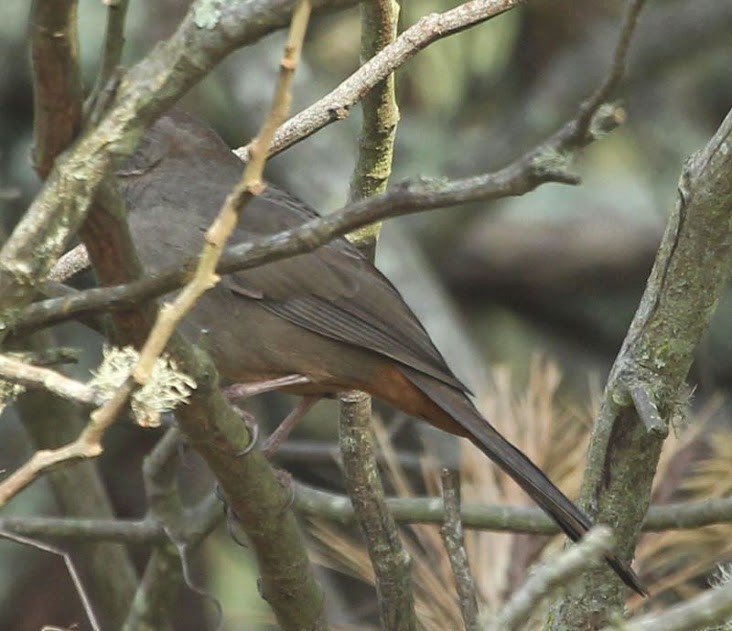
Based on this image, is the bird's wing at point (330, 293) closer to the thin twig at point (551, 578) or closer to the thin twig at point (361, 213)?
the thin twig at point (361, 213)

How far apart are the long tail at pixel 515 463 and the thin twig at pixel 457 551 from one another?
0.33 metres

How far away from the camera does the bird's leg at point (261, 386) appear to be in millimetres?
4230

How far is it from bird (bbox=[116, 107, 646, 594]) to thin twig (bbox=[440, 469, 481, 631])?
41.6 inches

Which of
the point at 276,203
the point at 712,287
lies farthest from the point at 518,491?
the point at 712,287

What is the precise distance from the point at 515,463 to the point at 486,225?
4.44 m

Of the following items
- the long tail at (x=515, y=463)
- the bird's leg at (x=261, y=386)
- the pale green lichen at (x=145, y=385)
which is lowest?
the pale green lichen at (x=145, y=385)

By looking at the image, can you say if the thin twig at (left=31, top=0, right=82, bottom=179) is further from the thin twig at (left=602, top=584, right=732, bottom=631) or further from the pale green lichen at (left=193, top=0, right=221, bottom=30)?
the thin twig at (left=602, top=584, right=732, bottom=631)

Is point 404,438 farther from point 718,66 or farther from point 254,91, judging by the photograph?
point 718,66

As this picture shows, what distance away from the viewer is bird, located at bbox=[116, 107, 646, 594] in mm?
4152

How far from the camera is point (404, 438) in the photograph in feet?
21.5

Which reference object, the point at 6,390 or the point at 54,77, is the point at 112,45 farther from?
the point at 6,390

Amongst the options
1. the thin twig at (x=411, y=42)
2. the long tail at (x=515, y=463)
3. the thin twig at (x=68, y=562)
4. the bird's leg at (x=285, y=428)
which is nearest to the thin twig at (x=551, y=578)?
the long tail at (x=515, y=463)

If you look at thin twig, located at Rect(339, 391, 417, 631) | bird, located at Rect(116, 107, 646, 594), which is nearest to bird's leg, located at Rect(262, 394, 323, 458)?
bird, located at Rect(116, 107, 646, 594)

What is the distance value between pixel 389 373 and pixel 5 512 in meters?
1.97
